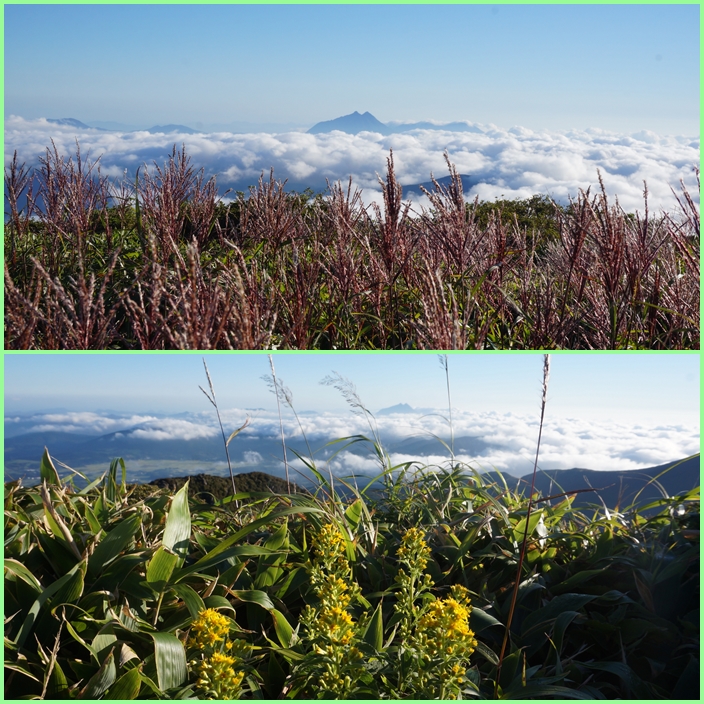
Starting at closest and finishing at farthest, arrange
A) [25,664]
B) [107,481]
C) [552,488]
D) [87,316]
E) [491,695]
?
[25,664] → [491,695] → [87,316] → [107,481] → [552,488]

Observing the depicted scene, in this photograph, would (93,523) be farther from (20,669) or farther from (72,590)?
(20,669)

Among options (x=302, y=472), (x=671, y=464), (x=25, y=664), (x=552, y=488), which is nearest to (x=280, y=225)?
(x=302, y=472)

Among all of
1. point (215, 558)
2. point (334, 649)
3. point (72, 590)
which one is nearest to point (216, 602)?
point (215, 558)

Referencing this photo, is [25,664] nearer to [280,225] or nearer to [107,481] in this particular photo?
[107,481]

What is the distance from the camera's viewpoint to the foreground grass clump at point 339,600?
1342 mm

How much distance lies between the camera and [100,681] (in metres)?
1.32

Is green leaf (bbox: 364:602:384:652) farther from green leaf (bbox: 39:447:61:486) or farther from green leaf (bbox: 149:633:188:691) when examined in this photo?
green leaf (bbox: 39:447:61:486)

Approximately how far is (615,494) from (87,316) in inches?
92.1

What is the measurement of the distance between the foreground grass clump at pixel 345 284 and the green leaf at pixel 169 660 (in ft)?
2.61

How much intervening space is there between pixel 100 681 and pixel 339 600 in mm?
581

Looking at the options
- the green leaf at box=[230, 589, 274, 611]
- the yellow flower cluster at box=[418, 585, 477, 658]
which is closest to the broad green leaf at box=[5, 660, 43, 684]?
the green leaf at box=[230, 589, 274, 611]

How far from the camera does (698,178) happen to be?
2.28 meters

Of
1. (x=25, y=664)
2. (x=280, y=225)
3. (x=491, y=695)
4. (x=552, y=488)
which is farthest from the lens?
(x=280, y=225)

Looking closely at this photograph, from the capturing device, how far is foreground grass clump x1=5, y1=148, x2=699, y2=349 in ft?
6.41
